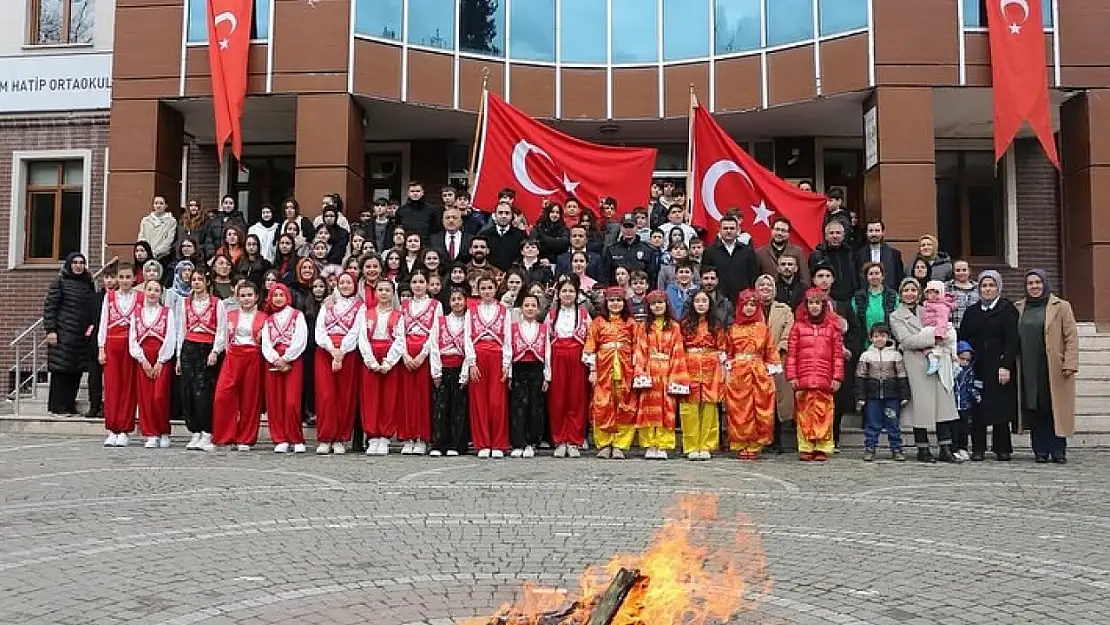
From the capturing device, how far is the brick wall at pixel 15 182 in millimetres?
18391

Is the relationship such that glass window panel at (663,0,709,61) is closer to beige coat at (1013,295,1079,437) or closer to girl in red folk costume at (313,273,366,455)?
beige coat at (1013,295,1079,437)

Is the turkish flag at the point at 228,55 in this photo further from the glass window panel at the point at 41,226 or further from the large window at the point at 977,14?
the large window at the point at 977,14

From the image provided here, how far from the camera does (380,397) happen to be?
34.5ft

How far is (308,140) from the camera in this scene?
636 inches

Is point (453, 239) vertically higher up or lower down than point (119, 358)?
higher up

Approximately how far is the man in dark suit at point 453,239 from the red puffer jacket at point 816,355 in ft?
13.7

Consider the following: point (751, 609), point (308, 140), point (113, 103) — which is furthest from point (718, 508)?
point (113, 103)

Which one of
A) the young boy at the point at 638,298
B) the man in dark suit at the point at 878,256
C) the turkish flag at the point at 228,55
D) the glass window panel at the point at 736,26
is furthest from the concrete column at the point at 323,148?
the man in dark suit at the point at 878,256

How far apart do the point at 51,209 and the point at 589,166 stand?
1120 centimetres

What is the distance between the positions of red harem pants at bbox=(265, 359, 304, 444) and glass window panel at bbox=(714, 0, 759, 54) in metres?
10.5

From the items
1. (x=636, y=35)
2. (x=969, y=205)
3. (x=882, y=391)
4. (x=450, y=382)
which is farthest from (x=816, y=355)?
(x=969, y=205)

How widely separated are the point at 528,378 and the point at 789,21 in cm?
970

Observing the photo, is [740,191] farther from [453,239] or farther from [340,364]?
[340,364]

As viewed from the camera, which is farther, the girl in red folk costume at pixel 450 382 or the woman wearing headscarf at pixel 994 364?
the girl in red folk costume at pixel 450 382
